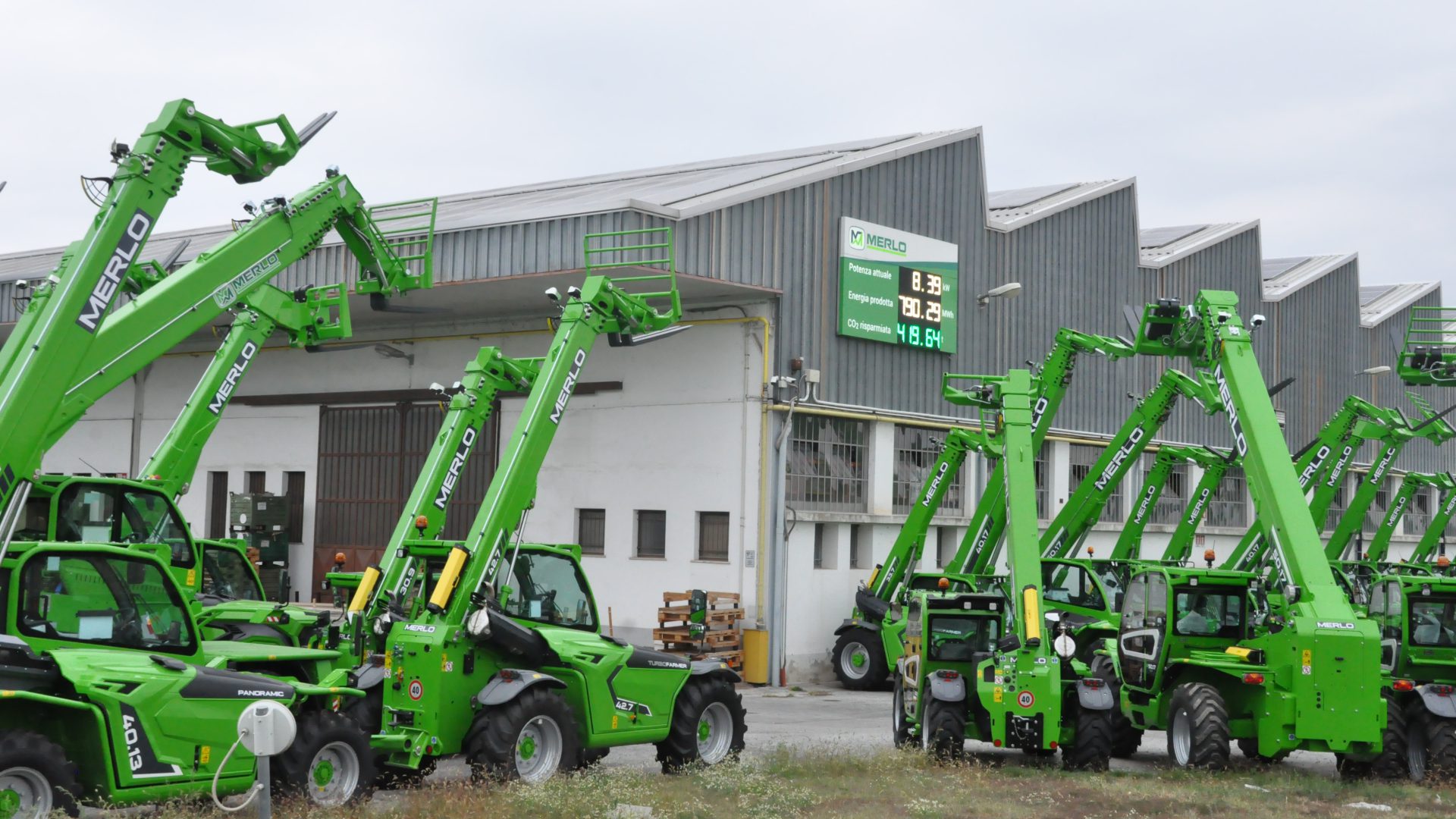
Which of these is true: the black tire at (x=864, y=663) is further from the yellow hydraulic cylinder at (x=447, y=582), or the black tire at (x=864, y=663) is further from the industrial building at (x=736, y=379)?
the yellow hydraulic cylinder at (x=447, y=582)

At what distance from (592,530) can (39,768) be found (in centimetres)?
1854

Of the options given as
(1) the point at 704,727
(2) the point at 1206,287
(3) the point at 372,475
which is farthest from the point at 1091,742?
(2) the point at 1206,287

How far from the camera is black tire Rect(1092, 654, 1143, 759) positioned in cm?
1747

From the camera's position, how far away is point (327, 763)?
38.7 feet

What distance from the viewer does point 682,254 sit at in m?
24.1

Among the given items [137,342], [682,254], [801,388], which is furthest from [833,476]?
[137,342]

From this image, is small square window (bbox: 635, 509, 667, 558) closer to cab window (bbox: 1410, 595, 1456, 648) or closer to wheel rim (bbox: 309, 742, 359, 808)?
cab window (bbox: 1410, 595, 1456, 648)

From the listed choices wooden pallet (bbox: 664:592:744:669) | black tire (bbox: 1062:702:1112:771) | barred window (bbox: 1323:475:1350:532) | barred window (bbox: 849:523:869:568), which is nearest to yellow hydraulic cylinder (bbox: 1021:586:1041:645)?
black tire (bbox: 1062:702:1112:771)

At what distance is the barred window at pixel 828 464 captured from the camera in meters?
26.5

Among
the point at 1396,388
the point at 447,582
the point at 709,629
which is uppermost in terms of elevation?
the point at 1396,388

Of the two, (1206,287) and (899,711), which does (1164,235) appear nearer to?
(1206,287)

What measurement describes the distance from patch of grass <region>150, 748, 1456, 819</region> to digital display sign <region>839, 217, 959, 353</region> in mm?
12816

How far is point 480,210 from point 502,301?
581 cm

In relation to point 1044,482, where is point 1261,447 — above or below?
below
